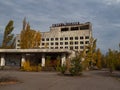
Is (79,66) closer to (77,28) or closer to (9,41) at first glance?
(9,41)

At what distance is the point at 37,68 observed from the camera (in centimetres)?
5331

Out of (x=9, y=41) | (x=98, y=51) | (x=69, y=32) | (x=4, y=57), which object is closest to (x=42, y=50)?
(x=4, y=57)

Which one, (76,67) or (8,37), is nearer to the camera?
(76,67)

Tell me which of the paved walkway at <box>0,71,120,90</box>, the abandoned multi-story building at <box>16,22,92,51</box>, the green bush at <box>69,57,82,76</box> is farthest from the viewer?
the abandoned multi-story building at <box>16,22,92,51</box>

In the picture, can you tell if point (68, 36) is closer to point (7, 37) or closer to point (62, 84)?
point (7, 37)

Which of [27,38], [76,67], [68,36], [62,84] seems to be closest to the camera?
[62,84]

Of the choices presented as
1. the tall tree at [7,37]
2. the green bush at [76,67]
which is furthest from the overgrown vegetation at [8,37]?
the green bush at [76,67]

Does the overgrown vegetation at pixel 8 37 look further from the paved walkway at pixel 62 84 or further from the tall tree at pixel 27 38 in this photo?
the paved walkway at pixel 62 84

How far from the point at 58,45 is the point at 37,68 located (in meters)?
69.5

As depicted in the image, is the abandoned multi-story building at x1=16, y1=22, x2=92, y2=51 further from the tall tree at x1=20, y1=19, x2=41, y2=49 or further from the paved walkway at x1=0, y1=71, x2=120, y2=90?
the paved walkway at x1=0, y1=71, x2=120, y2=90

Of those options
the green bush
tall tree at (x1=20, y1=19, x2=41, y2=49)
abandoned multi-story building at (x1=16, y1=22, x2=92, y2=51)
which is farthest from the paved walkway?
abandoned multi-story building at (x1=16, y1=22, x2=92, y2=51)

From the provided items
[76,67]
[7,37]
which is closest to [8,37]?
[7,37]

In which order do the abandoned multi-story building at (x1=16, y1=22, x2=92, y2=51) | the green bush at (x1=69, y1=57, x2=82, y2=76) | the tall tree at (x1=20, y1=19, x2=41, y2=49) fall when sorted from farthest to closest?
the abandoned multi-story building at (x1=16, y1=22, x2=92, y2=51) < the tall tree at (x1=20, y1=19, x2=41, y2=49) < the green bush at (x1=69, y1=57, x2=82, y2=76)

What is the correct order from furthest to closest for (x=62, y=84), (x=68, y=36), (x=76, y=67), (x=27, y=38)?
(x=68, y=36), (x=27, y=38), (x=76, y=67), (x=62, y=84)
